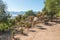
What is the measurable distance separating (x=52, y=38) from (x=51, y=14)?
69.6 feet

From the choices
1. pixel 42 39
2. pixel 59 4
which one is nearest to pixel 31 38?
pixel 42 39

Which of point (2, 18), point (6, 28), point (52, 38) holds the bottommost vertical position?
point (52, 38)

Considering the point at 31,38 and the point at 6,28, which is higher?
the point at 6,28

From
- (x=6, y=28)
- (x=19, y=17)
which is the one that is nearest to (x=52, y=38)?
(x=6, y=28)

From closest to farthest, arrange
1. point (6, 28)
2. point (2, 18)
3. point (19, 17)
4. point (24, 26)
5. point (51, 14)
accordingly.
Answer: point (2, 18)
point (6, 28)
point (24, 26)
point (19, 17)
point (51, 14)

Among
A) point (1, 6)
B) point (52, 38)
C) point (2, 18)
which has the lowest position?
point (52, 38)

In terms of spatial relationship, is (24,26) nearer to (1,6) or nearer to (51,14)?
(1,6)

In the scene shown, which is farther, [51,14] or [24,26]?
[51,14]

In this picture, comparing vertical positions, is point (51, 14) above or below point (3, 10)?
below

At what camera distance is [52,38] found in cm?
1784

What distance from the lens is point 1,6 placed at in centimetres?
1484

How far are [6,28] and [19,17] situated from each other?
50.7 ft

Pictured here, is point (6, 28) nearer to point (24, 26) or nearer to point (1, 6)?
point (1, 6)

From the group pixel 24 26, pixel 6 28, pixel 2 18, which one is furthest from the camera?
pixel 24 26
